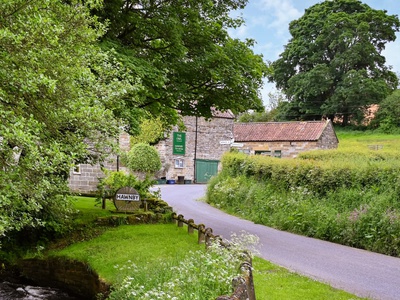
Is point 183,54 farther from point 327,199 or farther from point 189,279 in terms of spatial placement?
point 189,279

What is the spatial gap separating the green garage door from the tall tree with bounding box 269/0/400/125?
55.0 feet

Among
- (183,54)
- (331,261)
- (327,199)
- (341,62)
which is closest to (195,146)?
(341,62)

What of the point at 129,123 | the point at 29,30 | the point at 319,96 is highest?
the point at 319,96

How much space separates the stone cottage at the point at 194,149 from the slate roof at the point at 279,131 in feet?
4.36

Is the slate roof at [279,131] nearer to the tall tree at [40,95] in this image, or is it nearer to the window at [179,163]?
the window at [179,163]

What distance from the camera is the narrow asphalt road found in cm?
785

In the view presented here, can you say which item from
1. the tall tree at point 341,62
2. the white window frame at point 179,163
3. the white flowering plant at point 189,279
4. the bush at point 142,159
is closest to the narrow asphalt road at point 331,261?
the white flowering plant at point 189,279

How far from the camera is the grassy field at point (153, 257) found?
706 cm

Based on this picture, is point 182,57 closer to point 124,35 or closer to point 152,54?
point 152,54

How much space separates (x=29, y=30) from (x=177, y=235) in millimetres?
7193

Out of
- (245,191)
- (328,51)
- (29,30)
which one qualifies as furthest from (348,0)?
(29,30)

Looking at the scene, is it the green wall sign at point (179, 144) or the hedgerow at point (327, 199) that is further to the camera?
the green wall sign at point (179, 144)

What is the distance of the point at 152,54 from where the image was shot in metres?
13.4

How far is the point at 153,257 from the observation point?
358 inches
